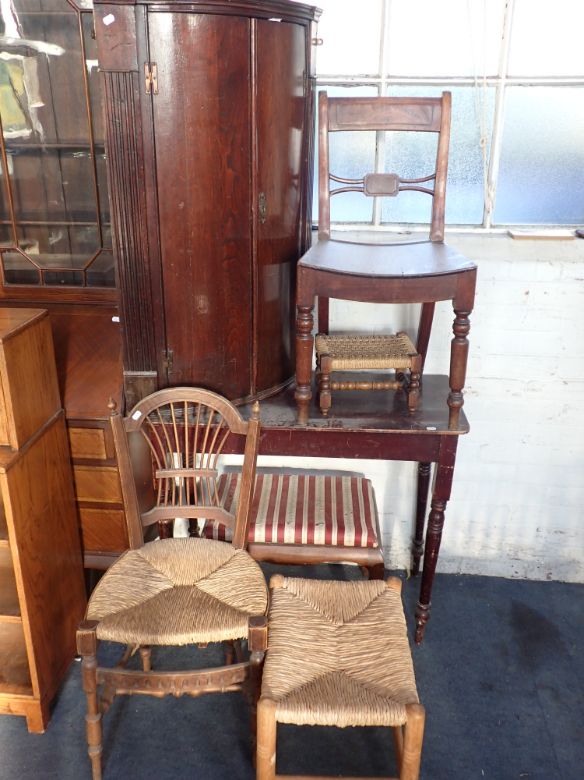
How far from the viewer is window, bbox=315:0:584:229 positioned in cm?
269

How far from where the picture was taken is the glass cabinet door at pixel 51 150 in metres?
2.52

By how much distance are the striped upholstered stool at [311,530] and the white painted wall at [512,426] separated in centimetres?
43

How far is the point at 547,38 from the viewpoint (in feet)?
8.87

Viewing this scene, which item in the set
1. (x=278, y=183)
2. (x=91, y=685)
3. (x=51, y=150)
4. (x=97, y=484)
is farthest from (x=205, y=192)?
(x=91, y=685)

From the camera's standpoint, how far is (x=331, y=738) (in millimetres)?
2336

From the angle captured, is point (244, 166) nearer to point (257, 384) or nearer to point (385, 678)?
point (257, 384)

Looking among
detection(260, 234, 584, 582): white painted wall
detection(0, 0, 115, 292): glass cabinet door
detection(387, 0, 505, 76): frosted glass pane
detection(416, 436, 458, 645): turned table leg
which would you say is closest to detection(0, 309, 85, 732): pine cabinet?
detection(0, 0, 115, 292): glass cabinet door

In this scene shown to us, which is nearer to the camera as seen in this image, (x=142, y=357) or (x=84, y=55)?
(x=142, y=357)

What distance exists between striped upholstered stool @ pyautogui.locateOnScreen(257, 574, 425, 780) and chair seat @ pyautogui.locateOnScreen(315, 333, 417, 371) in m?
0.70

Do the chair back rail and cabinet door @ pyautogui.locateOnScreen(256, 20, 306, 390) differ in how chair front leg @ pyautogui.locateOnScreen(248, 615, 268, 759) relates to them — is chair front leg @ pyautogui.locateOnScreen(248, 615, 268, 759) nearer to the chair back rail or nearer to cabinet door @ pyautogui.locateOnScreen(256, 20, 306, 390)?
cabinet door @ pyautogui.locateOnScreen(256, 20, 306, 390)

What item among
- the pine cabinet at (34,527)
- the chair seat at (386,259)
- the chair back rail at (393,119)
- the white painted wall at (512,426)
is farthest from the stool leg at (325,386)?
the pine cabinet at (34,527)

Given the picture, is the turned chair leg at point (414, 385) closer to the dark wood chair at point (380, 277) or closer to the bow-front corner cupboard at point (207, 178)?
the dark wood chair at point (380, 277)

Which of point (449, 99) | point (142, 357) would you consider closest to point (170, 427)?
point (142, 357)

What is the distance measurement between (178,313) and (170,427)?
0.42 metres
